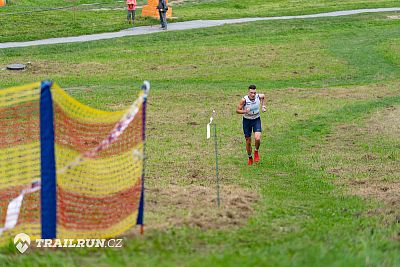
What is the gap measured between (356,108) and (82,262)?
1795cm

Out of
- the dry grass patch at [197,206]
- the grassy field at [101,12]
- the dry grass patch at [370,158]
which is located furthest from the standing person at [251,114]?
the grassy field at [101,12]

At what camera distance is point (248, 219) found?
13359 millimetres

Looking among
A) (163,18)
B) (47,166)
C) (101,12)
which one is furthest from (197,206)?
(101,12)

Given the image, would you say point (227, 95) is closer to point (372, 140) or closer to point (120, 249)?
point (372, 140)

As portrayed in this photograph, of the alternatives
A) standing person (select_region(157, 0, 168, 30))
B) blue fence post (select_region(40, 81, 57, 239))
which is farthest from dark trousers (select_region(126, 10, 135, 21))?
blue fence post (select_region(40, 81, 57, 239))

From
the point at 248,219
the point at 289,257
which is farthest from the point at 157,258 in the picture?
the point at 248,219

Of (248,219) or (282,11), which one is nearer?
(248,219)

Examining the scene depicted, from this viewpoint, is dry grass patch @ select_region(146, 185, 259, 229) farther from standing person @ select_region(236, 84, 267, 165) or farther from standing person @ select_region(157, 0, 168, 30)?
standing person @ select_region(157, 0, 168, 30)

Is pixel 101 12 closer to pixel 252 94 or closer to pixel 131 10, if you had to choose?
pixel 131 10

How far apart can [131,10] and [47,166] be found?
33.0m

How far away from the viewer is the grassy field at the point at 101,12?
41.1 meters

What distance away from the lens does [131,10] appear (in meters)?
43.0

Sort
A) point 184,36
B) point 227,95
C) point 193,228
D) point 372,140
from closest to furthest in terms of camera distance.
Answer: point 193,228, point 372,140, point 227,95, point 184,36

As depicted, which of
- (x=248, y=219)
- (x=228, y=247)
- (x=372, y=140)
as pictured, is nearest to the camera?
(x=228, y=247)
